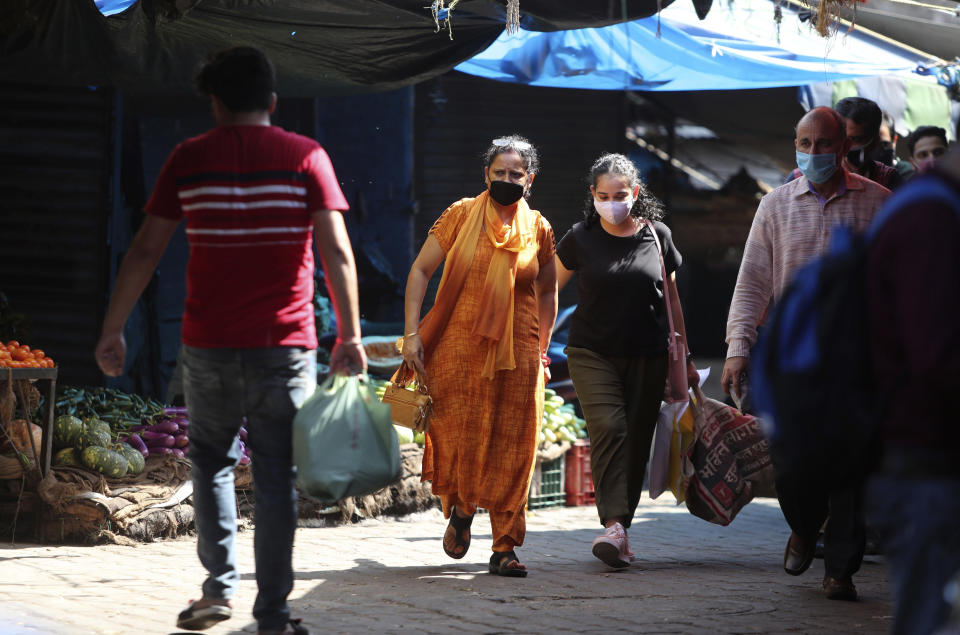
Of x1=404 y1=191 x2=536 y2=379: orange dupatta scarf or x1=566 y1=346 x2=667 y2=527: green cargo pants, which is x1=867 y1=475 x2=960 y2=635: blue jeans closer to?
x1=404 y1=191 x2=536 y2=379: orange dupatta scarf

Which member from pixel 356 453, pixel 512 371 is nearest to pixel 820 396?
pixel 356 453

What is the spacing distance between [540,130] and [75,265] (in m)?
4.22

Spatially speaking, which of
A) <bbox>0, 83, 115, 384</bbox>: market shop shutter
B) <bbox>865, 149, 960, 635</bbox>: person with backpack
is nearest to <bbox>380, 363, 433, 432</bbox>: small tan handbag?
<bbox>0, 83, 115, 384</bbox>: market shop shutter

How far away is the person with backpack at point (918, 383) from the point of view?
238 cm

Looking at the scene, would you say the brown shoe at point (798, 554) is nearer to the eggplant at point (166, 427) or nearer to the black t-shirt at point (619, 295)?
the black t-shirt at point (619, 295)

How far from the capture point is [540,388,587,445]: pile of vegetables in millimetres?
8938

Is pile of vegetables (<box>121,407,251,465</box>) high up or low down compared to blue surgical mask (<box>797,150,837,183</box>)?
down

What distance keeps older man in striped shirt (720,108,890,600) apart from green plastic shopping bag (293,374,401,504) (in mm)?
2004

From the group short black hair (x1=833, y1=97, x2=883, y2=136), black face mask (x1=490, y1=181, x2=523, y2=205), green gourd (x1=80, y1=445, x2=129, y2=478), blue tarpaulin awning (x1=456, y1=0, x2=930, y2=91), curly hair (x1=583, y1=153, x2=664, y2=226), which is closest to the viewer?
black face mask (x1=490, y1=181, x2=523, y2=205)

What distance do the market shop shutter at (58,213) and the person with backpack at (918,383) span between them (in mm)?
6983

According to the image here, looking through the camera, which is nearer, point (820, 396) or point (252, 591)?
point (820, 396)

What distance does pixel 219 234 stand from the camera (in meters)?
4.06

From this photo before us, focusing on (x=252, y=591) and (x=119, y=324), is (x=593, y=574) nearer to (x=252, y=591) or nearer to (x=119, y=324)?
(x=252, y=591)

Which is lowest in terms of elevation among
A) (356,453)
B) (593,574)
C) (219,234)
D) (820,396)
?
(593,574)
